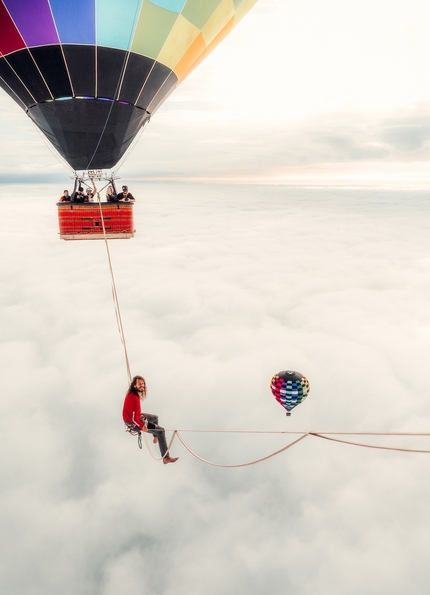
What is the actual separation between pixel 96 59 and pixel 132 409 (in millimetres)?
6583

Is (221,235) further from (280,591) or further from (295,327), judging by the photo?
(280,591)

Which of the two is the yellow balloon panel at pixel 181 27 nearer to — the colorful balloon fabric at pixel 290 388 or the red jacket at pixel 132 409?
the red jacket at pixel 132 409

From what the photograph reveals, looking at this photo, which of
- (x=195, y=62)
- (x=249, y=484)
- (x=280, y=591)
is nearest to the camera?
(x=195, y=62)

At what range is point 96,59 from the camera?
7.37 metres

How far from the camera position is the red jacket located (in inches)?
185

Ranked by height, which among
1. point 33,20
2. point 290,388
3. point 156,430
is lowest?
point 290,388

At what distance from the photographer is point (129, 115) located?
8.23m

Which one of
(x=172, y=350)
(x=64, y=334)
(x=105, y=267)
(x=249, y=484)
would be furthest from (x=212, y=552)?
(x=105, y=267)

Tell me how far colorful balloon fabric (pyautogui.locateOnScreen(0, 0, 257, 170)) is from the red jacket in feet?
A: 19.3

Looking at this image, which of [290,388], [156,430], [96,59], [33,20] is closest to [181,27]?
[96,59]

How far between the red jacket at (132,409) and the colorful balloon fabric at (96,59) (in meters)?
5.89

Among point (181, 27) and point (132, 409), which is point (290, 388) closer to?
point (132, 409)

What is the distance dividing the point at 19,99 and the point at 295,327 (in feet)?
275

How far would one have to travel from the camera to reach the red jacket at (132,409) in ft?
15.4
